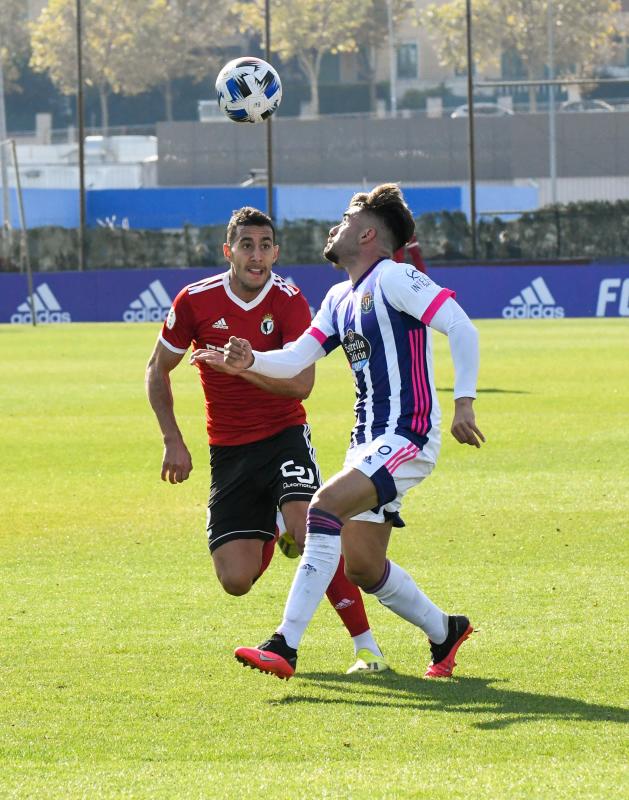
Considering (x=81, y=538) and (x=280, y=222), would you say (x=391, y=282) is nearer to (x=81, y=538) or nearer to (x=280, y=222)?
(x=81, y=538)

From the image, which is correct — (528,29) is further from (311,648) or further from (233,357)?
(233,357)

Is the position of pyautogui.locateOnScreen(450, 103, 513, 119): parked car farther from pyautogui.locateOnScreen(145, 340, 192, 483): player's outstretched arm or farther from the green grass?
pyautogui.locateOnScreen(145, 340, 192, 483): player's outstretched arm

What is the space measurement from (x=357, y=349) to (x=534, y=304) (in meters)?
37.7

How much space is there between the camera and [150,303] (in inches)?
1752

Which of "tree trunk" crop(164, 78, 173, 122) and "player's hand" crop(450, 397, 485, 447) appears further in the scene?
"tree trunk" crop(164, 78, 173, 122)

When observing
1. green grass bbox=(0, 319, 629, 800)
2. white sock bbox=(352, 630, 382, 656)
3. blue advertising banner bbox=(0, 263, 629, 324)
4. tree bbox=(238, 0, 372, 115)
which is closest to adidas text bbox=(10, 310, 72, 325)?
blue advertising banner bbox=(0, 263, 629, 324)

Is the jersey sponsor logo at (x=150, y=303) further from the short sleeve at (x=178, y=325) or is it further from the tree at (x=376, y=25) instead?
the tree at (x=376, y=25)

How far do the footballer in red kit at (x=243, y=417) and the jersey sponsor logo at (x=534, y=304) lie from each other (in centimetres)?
3615

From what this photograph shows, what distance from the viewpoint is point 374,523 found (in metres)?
7.05

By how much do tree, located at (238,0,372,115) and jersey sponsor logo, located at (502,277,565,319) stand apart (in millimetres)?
77144

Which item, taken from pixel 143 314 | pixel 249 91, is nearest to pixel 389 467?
pixel 249 91

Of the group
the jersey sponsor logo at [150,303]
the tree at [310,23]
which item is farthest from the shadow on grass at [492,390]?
the tree at [310,23]

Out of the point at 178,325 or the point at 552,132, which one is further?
the point at 552,132

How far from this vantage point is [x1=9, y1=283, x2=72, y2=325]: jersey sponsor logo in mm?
44375
